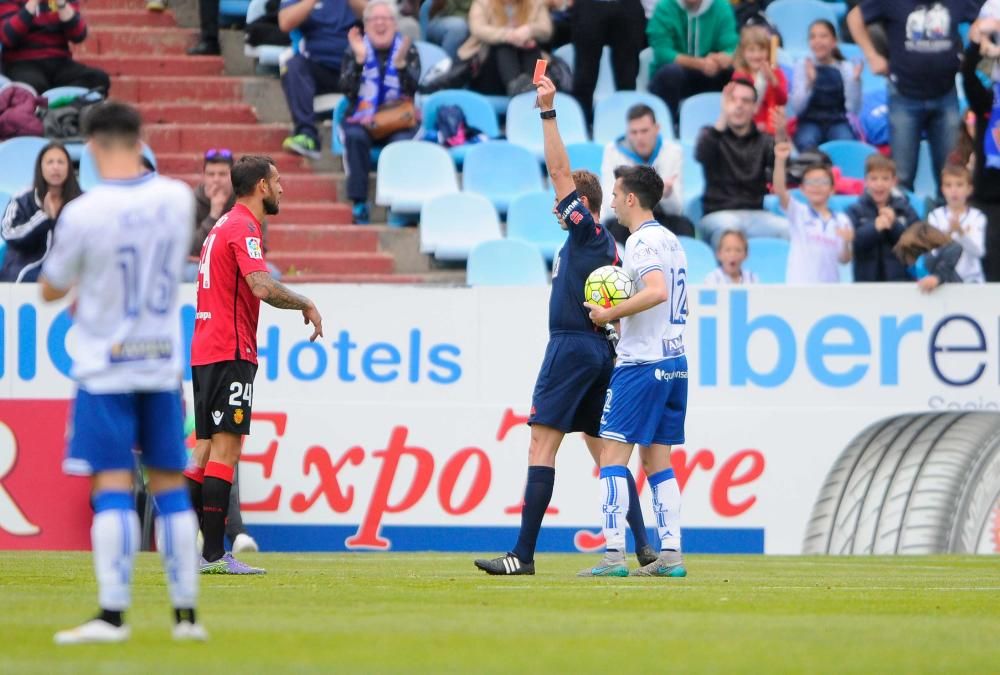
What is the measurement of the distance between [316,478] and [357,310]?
1.35 metres

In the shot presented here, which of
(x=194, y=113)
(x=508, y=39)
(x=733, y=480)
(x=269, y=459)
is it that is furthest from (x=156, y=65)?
(x=733, y=480)

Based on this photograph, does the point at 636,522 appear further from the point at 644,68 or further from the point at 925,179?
the point at 644,68

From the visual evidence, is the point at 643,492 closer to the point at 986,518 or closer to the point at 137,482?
the point at 986,518

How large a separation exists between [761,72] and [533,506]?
8710mm

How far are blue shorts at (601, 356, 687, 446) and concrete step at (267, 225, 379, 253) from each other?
7165mm

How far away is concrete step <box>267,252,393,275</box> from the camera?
54.6 feet

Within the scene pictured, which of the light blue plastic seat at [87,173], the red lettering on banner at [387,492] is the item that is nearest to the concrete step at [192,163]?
the light blue plastic seat at [87,173]

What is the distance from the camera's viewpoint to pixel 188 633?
21.5ft

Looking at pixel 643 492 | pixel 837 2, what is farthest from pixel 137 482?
pixel 837 2

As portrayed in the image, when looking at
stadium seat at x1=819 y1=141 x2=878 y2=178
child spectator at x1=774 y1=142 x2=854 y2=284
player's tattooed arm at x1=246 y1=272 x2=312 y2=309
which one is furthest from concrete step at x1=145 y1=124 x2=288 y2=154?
player's tattooed arm at x1=246 y1=272 x2=312 y2=309

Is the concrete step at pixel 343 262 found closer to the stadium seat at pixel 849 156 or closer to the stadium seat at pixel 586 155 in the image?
the stadium seat at pixel 586 155

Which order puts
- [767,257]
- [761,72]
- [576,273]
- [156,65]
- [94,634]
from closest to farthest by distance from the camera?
[94,634] < [576,273] < [767,257] < [761,72] < [156,65]

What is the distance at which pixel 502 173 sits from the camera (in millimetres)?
17484

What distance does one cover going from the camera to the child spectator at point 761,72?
1792cm
